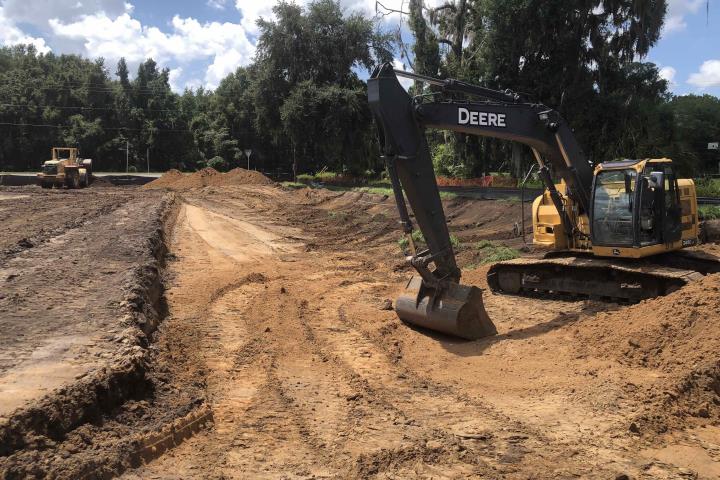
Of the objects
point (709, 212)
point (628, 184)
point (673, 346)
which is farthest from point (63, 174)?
point (673, 346)

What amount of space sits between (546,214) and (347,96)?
32.8 m

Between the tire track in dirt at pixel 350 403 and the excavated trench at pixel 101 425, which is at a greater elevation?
the excavated trench at pixel 101 425

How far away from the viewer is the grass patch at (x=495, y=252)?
552 inches

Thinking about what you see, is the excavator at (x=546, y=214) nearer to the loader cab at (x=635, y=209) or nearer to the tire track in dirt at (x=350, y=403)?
the loader cab at (x=635, y=209)

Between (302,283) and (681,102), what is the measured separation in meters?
71.0

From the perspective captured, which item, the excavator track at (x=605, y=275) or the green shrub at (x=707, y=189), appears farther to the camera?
the green shrub at (x=707, y=189)

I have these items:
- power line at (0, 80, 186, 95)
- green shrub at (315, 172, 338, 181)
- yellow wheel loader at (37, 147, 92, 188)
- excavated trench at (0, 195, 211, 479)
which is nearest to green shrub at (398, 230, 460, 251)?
excavated trench at (0, 195, 211, 479)

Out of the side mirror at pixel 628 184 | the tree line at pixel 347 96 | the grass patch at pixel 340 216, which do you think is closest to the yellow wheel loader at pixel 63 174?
the tree line at pixel 347 96

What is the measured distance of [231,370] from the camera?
22.4ft

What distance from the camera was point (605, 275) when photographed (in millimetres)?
9812

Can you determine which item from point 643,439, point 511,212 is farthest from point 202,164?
point 643,439

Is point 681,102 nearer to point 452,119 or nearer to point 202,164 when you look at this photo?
point 202,164

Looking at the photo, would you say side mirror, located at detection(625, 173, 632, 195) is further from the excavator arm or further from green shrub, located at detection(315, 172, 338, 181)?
green shrub, located at detection(315, 172, 338, 181)

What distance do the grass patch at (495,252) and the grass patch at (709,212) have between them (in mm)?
5735
